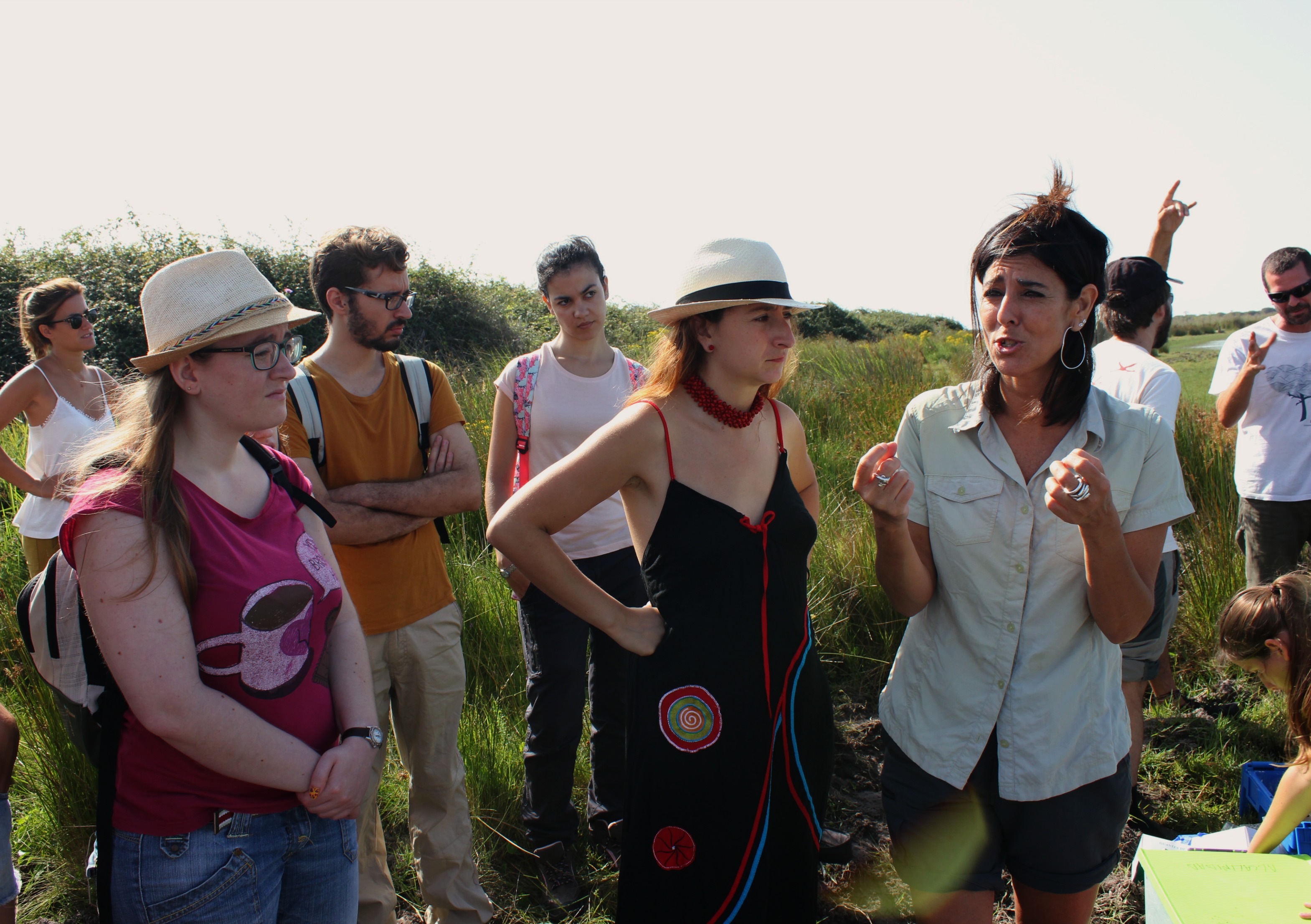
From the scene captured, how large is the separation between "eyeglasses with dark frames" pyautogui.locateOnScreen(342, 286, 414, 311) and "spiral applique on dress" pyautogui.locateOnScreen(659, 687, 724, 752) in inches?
63.4

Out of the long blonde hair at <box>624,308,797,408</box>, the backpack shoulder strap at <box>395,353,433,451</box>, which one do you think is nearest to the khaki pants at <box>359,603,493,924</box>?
the backpack shoulder strap at <box>395,353,433,451</box>

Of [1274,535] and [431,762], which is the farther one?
[1274,535]

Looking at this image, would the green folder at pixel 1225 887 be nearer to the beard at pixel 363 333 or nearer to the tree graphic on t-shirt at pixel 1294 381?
the beard at pixel 363 333

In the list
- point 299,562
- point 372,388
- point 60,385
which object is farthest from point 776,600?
point 60,385

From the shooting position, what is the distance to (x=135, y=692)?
160cm

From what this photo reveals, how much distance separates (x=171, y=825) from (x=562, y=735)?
65.1 inches

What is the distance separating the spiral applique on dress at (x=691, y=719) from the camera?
1945 millimetres

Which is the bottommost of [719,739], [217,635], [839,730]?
[839,730]

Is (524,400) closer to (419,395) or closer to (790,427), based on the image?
(419,395)

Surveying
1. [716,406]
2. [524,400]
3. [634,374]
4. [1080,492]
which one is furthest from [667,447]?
[634,374]

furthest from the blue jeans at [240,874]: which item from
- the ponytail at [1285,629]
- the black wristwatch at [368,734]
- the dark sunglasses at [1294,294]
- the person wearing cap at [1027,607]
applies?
the dark sunglasses at [1294,294]

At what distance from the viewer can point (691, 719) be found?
1.95 metres

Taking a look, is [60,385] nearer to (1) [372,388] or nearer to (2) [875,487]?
(1) [372,388]

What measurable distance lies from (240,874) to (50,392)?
3.91m
